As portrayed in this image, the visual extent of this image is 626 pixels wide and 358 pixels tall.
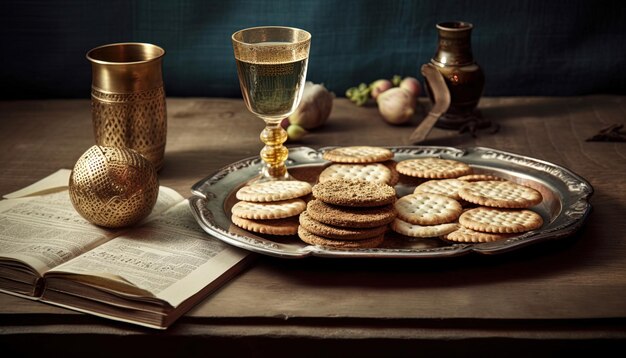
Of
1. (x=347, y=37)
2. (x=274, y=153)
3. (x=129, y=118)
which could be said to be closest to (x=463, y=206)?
(x=274, y=153)

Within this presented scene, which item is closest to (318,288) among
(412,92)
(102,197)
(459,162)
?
(102,197)

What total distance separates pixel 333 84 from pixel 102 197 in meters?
1.11

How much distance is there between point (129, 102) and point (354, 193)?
1.79 feet

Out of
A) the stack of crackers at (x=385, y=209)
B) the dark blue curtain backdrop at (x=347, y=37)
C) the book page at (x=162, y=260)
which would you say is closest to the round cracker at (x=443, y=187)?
the stack of crackers at (x=385, y=209)

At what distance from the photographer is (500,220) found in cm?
128

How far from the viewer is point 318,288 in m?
1.17

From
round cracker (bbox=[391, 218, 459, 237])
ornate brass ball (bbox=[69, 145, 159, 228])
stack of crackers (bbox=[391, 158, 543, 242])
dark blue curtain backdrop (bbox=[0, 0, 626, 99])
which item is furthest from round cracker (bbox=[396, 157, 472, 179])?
dark blue curtain backdrop (bbox=[0, 0, 626, 99])

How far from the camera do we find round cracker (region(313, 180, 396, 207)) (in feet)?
4.03

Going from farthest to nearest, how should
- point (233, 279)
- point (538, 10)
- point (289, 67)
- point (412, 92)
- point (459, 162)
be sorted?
1. point (538, 10)
2. point (412, 92)
3. point (459, 162)
4. point (289, 67)
5. point (233, 279)

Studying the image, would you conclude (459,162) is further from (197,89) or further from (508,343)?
(197,89)

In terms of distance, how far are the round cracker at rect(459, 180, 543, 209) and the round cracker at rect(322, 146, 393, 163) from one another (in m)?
0.21

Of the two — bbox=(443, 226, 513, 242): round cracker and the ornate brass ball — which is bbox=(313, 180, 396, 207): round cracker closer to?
bbox=(443, 226, 513, 242): round cracker

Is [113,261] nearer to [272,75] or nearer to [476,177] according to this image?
[272,75]

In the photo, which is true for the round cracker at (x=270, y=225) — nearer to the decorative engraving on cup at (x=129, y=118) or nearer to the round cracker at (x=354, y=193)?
the round cracker at (x=354, y=193)
